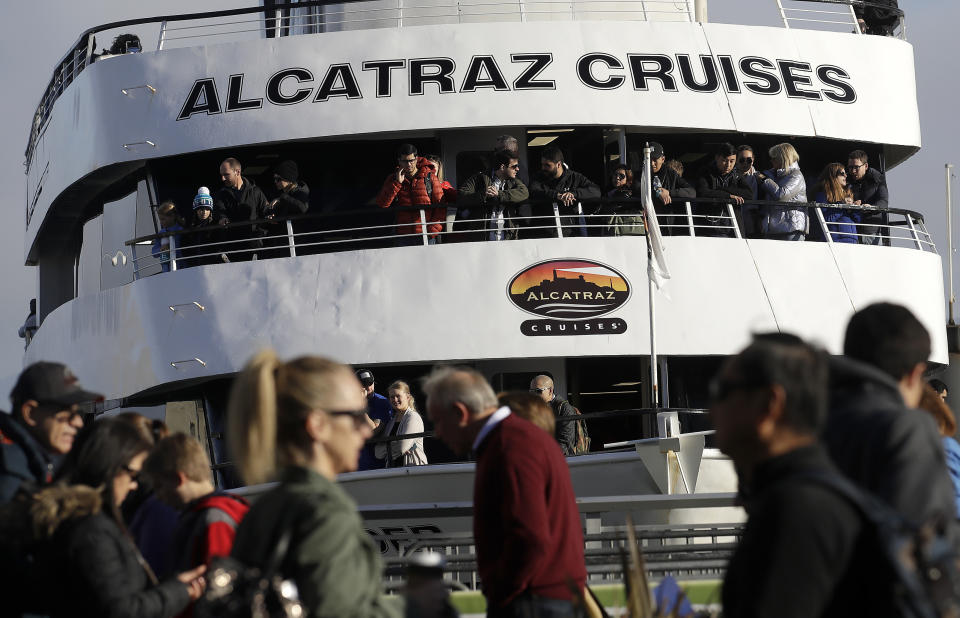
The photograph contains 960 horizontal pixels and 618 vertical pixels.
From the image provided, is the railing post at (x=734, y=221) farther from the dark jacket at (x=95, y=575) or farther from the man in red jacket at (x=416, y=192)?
the dark jacket at (x=95, y=575)

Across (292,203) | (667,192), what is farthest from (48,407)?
(667,192)

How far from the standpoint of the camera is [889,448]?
2.95m

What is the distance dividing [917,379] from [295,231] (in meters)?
9.24

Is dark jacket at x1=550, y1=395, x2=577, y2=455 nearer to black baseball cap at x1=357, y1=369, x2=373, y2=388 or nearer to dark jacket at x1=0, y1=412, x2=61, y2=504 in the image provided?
black baseball cap at x1=357, y1=369, x2=373, y2=388

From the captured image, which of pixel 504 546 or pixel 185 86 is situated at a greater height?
pixel 185 86

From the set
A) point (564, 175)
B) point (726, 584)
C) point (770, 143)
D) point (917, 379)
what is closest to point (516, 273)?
point (564, 175)

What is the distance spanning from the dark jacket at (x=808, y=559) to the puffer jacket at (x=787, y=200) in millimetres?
9326

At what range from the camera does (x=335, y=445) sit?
2.98 meters

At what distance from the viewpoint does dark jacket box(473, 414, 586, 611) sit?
14.2 feet

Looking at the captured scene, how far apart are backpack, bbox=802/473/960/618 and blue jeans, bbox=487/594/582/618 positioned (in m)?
2.01

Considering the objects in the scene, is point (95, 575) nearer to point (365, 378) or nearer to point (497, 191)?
point (365, 378)

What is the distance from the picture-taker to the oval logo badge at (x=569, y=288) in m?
10.9

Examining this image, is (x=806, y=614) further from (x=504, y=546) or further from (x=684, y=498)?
A: (x=684, y=498)

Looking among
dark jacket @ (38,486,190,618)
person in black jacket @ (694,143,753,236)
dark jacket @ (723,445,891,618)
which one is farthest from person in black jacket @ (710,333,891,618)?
person in black jacket @ (694,143,753,236)
